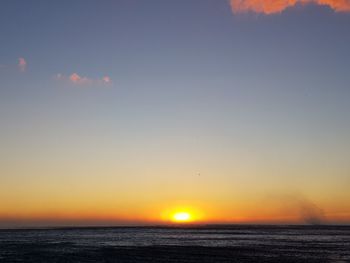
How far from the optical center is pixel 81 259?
4678 centimetres

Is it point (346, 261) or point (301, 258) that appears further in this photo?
point (301, 258)

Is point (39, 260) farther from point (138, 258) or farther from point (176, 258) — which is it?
point (176, 258)

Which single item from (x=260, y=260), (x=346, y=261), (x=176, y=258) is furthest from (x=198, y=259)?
(x=346, y=261)

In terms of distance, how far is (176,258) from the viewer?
156ft

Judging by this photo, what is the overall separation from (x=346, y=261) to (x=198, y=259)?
13895 millimetres

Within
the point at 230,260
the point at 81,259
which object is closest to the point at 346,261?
the point at 230,260

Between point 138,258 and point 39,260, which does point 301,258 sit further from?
point 39,260

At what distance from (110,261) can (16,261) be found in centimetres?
878

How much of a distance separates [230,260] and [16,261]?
2035cm

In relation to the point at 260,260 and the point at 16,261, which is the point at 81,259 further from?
the point at 260,260

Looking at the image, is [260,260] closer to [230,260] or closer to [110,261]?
[230,260]

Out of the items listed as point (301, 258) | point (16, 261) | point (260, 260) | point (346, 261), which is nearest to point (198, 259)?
point (260, 260)

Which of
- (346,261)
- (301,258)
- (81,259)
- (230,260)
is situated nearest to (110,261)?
(81,259)

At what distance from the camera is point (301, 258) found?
47.1 m
